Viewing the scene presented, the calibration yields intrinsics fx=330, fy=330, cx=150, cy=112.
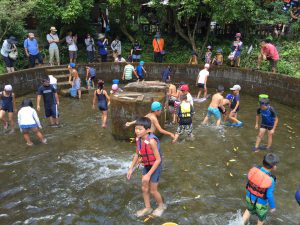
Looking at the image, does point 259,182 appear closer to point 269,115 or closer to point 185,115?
point 269,115

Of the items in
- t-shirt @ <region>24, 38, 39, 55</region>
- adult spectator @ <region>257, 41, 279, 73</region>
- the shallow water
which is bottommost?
the shallow water

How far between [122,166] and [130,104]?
6.10ft

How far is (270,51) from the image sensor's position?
44.8 ft

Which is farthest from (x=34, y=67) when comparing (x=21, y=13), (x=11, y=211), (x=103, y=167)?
(x=11, y=211)

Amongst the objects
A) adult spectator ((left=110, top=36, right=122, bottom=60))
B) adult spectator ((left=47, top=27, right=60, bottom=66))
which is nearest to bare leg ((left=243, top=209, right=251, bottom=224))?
adult spectator ((left=47, top=27, right=60, bottom=66))

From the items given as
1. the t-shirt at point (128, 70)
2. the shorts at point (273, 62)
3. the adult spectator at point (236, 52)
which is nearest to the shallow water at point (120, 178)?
the shorts at point (273, 62)

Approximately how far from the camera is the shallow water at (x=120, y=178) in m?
6.25

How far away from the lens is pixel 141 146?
5.66m

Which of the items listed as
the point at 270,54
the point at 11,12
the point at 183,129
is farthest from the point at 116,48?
the point at 183,129

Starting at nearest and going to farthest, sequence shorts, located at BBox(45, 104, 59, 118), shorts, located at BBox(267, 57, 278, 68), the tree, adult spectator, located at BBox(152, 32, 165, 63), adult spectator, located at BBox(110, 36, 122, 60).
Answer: shorts, located at BBox(45, 104, 59, 118)
shorts, located at BBox(267, 57, 278, 68)
the tree
adult spectator, located at BBox(152, 32, 165, 63)
adult spectator, located at BBox(110, 36, 122, 60)

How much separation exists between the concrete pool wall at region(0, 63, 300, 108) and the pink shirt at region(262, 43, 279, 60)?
0.73 metres

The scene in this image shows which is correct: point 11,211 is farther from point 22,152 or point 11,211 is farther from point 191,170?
point 191,170

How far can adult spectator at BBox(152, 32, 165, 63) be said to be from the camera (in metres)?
17.2

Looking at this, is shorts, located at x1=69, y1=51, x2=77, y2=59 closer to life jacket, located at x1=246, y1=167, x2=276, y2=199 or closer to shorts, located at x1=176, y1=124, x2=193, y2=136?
shorts, located at x1=176, y1=124, x2=193, y2=136
